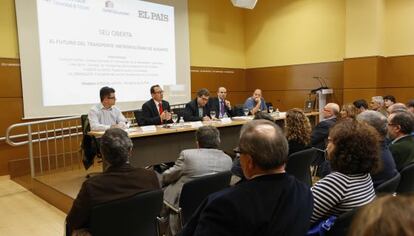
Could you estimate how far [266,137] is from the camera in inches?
54.6

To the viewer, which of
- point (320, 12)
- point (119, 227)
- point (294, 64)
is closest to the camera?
point (119, 227)

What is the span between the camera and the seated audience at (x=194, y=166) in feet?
8.02

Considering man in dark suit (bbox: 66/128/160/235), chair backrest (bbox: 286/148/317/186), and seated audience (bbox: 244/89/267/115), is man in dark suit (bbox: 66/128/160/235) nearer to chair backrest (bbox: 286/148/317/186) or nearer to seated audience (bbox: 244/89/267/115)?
chair backrest (bbox: 286/148/317/186)

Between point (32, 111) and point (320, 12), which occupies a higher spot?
point (320, 12)

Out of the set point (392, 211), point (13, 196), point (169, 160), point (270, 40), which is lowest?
point (13, 196)

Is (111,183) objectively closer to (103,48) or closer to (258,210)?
(258,210)

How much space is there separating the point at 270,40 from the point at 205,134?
6.83 meters

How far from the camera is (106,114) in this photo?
4.57 metres

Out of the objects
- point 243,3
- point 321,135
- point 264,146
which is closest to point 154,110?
point 321,135

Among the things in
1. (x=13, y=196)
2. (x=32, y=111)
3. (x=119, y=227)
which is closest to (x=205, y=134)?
(x=119, y=227)

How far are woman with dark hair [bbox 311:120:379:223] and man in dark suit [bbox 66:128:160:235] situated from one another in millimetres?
940

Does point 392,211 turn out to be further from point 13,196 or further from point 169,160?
point 13,196

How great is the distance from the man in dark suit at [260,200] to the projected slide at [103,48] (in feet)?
16.6

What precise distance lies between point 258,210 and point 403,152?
6.41 feet
